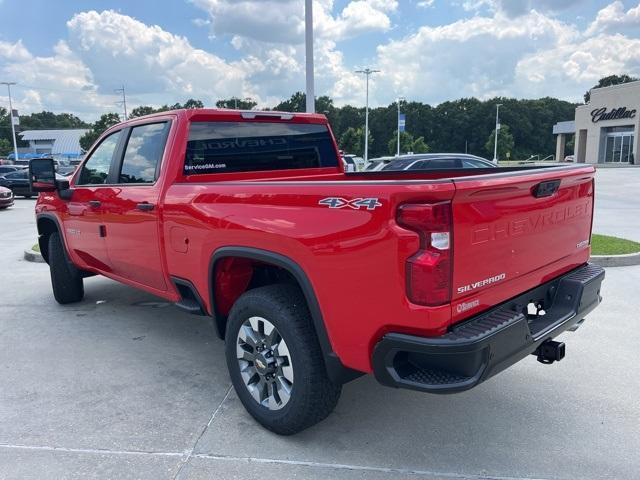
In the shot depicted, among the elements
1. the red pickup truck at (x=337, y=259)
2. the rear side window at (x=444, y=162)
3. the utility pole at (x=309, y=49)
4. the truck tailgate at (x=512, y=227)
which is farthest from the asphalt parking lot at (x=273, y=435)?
the rear side window at (x=444, y=162)

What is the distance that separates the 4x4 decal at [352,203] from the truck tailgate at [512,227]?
1.20ft

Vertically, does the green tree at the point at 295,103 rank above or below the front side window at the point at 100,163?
above

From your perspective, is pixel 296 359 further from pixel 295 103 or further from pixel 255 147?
pixel 295 103

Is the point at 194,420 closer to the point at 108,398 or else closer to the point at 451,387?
the point at 108,398

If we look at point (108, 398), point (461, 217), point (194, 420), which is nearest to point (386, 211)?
point (461, 217)

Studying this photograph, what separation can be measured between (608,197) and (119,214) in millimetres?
18368

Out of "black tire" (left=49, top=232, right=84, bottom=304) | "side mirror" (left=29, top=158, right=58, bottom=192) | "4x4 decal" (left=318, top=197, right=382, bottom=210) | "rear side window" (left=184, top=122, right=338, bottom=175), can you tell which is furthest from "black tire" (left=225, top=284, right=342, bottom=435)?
"black tire" (left=49, top=232, right=84, bottom=304)

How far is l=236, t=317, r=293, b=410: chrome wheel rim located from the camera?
10.0 feet

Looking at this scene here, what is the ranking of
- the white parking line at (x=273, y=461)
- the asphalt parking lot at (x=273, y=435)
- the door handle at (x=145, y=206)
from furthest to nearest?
the door handle at (x=145, y=206) → the asphalt parking lot at (x=273, y=435) → the white parking line at (x=273, y=461)

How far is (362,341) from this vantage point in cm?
261

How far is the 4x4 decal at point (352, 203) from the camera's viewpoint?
95.8 inches

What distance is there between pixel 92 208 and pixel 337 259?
3.09 meters

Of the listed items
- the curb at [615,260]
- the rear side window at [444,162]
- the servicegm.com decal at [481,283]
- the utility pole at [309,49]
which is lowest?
the curb at [615,260]

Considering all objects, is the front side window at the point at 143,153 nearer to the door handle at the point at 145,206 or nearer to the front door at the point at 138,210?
the front door at the point at 138,210
